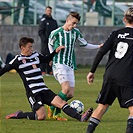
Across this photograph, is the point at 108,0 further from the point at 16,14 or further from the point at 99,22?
the point at 16,14

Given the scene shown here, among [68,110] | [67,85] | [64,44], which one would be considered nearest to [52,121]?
[68,110]

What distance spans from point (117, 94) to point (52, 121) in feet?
8.81

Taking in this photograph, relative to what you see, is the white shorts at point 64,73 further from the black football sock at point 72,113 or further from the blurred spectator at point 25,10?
the blurred spectator at point 25,10

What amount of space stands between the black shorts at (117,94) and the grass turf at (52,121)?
1187mm

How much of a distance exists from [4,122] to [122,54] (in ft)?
10.0

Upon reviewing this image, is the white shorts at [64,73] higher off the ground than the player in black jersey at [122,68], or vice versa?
the player in black jersey at [122,68]

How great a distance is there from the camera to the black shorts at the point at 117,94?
10.3 metres

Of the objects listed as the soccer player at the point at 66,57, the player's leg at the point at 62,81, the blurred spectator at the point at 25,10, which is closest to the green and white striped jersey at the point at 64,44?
the soccer player at the point at 66,57

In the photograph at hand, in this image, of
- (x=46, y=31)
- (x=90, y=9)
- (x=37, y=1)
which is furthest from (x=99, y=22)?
(x=46, y=31)

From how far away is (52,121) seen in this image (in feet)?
42.2

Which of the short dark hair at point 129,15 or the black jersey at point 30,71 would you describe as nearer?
the short dark hair at point 129,15

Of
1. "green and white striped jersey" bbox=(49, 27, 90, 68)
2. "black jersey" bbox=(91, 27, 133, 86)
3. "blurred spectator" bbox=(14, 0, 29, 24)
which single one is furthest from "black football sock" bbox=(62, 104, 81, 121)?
"blurred spectator" bbox=(14, 0, 29, 24)

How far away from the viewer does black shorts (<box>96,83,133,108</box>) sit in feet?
33.9

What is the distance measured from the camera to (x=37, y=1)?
2773 centimetres
